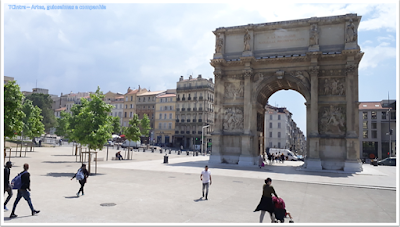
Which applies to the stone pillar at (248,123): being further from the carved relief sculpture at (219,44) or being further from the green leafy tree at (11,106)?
the green leafy tree at (11,106)

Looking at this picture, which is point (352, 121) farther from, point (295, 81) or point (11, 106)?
point (11, 106)

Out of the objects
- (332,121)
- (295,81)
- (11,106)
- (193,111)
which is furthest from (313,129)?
(193,111)

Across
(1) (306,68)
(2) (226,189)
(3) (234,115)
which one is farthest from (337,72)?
(2) (226,189)

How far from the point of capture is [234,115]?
3484 centimetres

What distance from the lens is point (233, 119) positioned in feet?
114

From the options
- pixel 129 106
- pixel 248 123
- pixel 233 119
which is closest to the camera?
pixel 248 123

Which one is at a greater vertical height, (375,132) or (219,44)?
(219,44)

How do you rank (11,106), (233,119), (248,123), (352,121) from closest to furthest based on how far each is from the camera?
(11,106)
(352,121)
(248,123)
(233,119)

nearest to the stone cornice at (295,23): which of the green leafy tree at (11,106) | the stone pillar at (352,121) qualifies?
the stone pillar at (352,121)

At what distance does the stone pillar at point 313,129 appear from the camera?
3033 centimetres

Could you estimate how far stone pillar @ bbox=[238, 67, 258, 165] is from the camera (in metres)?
33.1

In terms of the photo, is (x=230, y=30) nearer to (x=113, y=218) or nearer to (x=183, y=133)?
(x=113, y=218)

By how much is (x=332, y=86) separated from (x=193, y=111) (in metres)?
59.8

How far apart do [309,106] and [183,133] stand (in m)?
60.9
